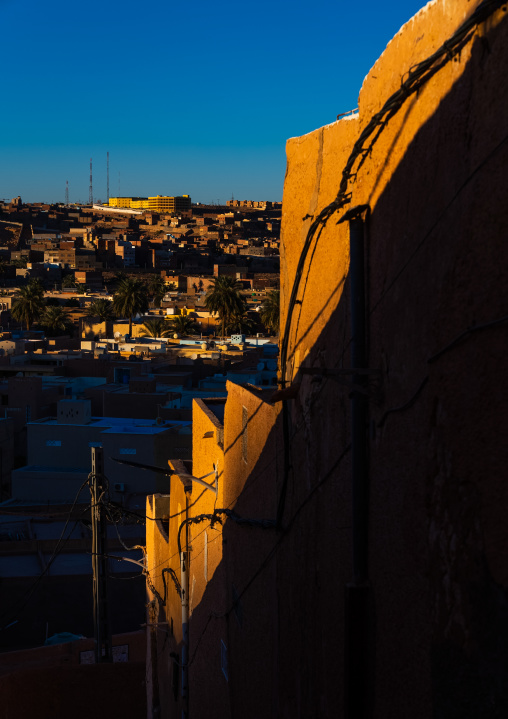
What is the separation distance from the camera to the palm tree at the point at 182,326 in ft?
163

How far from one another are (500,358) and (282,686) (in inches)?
109

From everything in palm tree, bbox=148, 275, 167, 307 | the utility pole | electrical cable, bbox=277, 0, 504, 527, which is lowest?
the utility pole

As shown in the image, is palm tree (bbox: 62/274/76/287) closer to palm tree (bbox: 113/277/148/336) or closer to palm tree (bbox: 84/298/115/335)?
palm tree (bbox: 84/298/115/335)

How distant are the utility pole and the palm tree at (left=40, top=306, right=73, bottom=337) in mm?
43731

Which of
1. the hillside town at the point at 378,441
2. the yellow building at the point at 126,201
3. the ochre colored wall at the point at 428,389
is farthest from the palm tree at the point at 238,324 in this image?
the yellow building at the point at 126,201

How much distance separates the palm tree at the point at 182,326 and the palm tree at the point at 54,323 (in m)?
7.41

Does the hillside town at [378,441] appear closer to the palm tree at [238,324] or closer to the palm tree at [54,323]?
the palm tree at [238,324]

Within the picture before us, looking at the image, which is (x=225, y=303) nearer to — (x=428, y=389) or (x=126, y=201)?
(x=428, y=389)

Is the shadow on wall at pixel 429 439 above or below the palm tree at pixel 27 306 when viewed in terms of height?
below

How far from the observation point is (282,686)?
4172 millimetres

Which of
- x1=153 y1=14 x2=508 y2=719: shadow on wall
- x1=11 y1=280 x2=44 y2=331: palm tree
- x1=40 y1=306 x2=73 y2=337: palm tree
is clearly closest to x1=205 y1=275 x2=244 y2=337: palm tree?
x1=40 y1=306 x2=73 y2=337: palm tree

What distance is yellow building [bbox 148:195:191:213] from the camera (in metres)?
176

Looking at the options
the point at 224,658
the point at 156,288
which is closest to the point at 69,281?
the point at 156,288

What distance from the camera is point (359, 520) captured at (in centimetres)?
292
